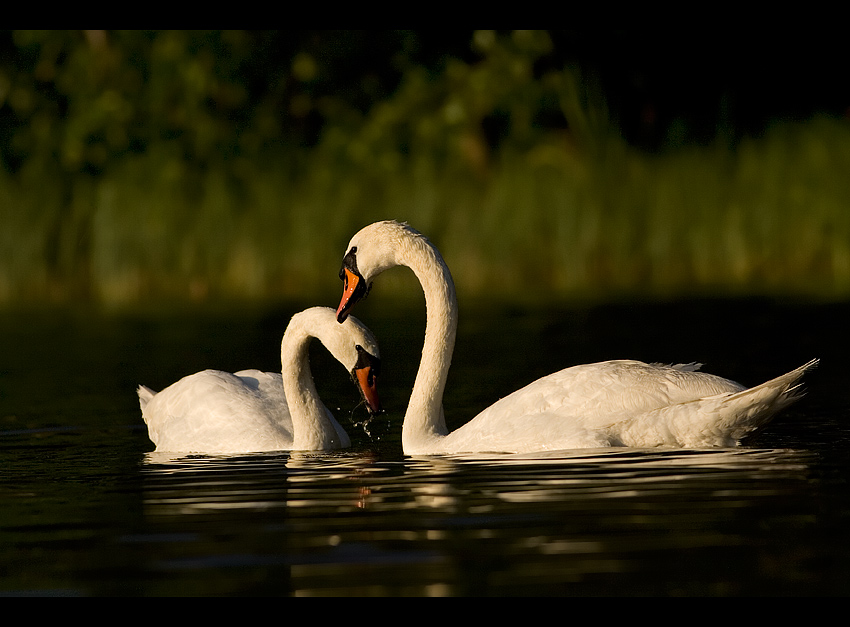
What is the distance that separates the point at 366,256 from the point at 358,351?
66 cm

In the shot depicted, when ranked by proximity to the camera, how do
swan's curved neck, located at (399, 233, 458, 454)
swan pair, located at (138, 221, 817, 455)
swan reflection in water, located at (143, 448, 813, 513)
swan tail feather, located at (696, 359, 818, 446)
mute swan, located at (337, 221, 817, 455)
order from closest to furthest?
swan reflection in water, located at (143, 448, 813, 513) < swan tail feather, located at (696, 359, 818, 446) < mute swan, located at (337, 221, 817, 455) < swan pair, located at (138, 221, 817, 455) < swan's curved neck, located at (399, 233, 458, 454)

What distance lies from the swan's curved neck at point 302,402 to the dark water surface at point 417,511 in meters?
0.19

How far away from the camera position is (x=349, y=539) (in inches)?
247

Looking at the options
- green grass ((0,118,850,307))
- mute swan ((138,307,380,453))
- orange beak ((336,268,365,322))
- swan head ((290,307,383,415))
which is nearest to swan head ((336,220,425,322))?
orange beak ((336,268,365,322))

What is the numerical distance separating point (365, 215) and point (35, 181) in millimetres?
6009

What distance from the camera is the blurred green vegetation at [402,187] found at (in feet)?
66.7

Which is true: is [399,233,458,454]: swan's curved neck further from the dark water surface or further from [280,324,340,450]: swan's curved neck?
[280,324,340,450]: swan's curved neck

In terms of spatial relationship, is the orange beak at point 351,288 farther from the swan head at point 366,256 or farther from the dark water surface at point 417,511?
the dark water surface at point 417,511

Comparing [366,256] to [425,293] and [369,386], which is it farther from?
[369,386]

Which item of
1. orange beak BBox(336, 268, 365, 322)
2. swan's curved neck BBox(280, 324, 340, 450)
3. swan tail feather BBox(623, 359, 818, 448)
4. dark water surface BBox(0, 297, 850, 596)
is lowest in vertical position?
dark water surface BBox(0, 297, 850, 596)

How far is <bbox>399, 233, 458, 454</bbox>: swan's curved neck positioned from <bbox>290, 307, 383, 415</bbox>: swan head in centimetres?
29

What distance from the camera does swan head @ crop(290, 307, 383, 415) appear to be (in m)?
A: 9.38

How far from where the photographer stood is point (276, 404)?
1044cm

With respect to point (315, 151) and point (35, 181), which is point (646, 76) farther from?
point (35, 181)
